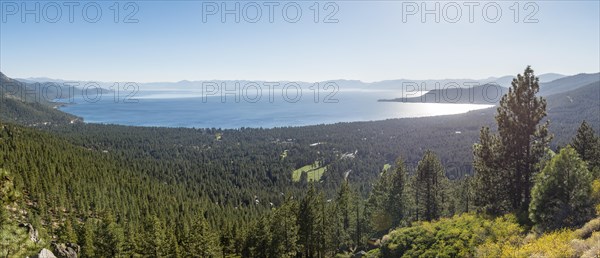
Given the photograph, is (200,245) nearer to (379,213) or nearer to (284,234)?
(284,234)

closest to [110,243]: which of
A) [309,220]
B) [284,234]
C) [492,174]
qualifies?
[284,234]

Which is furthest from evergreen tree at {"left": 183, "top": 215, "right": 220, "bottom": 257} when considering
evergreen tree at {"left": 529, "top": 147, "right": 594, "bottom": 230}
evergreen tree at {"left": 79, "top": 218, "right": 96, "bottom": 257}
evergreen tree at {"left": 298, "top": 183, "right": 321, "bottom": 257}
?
evergreen tree at {"left": 529, "top": 147, "right": 594, "bottom": 230}

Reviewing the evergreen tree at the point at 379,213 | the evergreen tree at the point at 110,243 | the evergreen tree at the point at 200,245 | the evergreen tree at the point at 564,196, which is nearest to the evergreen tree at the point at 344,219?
the evergreen tree at the point at 379,213

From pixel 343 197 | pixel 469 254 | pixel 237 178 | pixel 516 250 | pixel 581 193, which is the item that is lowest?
pixel 237 178

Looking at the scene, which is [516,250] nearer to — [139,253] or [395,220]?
[395,220]

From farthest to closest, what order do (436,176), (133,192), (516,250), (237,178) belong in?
(237,178) < (133,192) < (436,176) < (516,250)

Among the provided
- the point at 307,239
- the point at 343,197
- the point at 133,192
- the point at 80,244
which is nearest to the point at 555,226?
the point at 307,239
